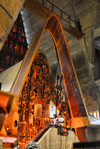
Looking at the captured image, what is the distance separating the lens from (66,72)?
8.89m

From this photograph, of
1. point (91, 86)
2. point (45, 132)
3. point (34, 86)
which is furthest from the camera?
point (91, 86)

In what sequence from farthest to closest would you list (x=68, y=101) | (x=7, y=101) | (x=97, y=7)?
1. (x=97, y=7)
2. (x=68, y=101)
3. (x=7, y=101)

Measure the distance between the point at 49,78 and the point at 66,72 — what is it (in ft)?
3.10

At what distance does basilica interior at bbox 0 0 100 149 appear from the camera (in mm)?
5768

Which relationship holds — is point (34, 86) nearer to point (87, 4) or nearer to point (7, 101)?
point (7, 101)

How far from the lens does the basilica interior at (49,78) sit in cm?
577

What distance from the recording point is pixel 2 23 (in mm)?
1553

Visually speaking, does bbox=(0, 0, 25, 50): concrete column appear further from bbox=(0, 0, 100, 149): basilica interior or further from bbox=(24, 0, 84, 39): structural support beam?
bbox=(24, 0, 84, 39): structural support beam

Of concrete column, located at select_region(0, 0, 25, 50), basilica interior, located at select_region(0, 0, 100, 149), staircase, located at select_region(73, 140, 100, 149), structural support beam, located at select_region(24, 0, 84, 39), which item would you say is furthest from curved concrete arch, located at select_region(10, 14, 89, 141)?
concrete column, located at select_region(0, 0, 25, 50)

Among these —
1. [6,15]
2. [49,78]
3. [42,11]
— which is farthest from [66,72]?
[6,15]

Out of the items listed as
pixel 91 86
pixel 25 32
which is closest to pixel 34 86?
pixel 91 86

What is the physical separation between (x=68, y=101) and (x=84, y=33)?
205 inches

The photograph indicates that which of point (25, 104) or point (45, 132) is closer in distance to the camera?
point (45, 132)

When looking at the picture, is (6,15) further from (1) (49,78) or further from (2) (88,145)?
(1) (49,78)
